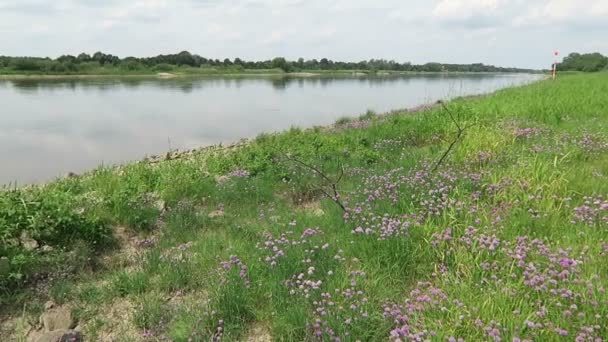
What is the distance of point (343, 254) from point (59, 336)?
7.61 ft

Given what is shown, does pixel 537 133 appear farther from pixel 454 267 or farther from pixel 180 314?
pixel 180 314

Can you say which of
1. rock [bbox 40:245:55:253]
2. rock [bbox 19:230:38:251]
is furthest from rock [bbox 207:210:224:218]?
rock [bbox 19:230:38:251]

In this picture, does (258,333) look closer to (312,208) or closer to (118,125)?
(312,208)

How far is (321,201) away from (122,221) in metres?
2.55

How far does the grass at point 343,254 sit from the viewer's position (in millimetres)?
2840

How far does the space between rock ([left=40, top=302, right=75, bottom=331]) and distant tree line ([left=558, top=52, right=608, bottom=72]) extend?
103m

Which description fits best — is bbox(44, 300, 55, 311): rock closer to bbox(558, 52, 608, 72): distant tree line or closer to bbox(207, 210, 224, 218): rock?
bbox(207, 210, 224, 218): rock

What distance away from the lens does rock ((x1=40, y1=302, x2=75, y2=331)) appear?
3203mm

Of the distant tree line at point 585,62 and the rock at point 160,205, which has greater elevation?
the distant tree line at point 585,62

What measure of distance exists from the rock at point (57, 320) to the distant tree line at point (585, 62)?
10348 centimetres

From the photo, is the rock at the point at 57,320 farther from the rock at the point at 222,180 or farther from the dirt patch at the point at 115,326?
the rock at the point at 222,180

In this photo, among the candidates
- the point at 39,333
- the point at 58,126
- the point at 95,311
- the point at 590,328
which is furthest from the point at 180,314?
the point at 58,126

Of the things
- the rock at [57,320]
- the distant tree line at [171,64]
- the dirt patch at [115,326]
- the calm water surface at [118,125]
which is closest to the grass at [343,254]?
the dirt patch at [115,326]

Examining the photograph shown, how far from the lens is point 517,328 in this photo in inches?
101
